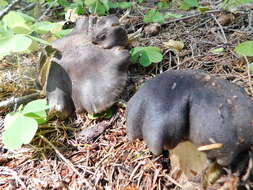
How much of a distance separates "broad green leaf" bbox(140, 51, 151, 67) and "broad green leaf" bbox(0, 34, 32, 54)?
0.83 metres

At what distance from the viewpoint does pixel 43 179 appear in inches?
63.4

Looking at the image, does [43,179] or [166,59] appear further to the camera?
[166,59]

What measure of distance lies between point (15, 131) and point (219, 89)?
44.0 inches

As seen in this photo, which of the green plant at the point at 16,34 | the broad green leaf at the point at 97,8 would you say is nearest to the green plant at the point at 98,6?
the broad green leaf at the point at 97,8

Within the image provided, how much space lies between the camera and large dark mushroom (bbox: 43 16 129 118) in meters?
1.90

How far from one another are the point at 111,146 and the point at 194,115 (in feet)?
2.24

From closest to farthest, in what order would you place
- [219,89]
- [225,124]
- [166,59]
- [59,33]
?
[225,124]
[219,89]
[166,59]
[59,33]

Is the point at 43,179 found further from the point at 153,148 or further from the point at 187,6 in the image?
the point at 187,6

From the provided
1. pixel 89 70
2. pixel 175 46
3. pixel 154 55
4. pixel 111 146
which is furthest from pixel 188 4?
pixel 111 146

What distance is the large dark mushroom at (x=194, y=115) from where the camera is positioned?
1.19 meters

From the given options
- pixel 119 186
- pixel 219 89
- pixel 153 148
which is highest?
pixel 219 89

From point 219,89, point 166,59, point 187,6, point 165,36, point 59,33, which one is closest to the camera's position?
point 219,89

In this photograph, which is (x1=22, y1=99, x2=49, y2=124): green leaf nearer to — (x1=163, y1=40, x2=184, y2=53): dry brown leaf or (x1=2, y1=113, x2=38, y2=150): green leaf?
(x1=2, y1=113, x2=38, y2=150): green leaf

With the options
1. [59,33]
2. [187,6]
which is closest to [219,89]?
[59,33]
